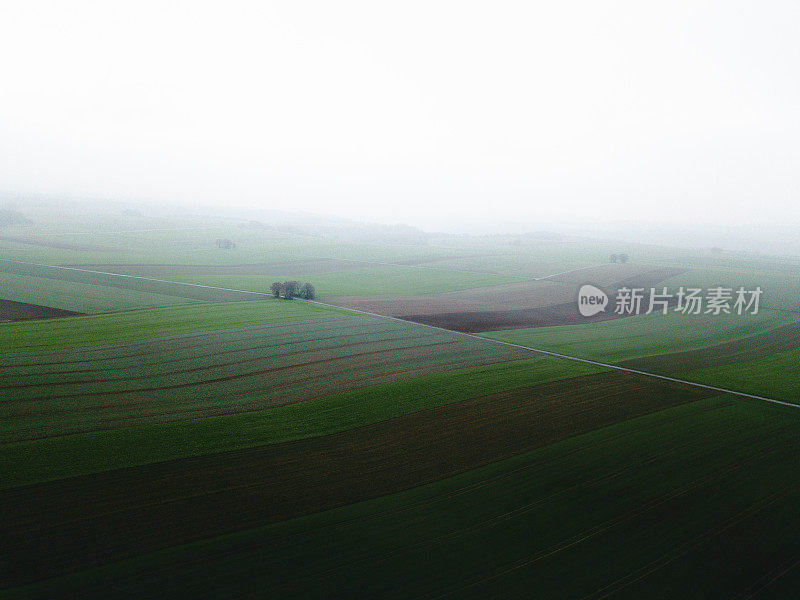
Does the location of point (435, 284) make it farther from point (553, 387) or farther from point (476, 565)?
point (476, 565)

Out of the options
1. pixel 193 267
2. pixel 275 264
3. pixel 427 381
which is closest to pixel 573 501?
pixel 427 381

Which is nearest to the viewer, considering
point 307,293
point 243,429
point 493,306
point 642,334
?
point 243,429

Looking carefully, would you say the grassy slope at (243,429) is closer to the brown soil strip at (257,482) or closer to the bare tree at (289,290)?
the brown soil strip at (257,482)

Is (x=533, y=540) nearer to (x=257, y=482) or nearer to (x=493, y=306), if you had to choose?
(x=257, y=482)

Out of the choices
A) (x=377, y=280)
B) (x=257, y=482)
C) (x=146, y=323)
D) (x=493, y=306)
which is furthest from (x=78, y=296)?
(x=493, y=306)

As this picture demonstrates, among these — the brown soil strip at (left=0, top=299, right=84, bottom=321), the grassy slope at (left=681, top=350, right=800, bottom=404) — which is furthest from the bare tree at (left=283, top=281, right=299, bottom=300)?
the grassy slope at (left=681, top=350, right=800, bottom=404)

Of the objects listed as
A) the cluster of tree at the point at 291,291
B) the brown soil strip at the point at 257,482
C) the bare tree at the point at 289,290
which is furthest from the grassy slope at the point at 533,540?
the bare tree at the point at 289,290
